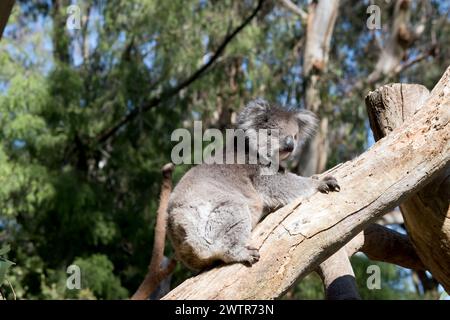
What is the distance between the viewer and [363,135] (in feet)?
40.8

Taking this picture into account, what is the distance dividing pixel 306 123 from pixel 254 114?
517 millimetres

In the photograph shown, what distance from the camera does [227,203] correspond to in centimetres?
417

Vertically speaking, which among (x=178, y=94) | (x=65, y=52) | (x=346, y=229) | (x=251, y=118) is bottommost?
(x=346, y=229)

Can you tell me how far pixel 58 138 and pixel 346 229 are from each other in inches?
282

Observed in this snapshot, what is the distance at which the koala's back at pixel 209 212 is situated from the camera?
401 cm

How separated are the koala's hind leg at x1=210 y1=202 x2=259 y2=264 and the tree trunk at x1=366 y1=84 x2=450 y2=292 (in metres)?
1.07

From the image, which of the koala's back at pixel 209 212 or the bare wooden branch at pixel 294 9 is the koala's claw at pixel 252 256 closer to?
the koala's back at pixel 209 212

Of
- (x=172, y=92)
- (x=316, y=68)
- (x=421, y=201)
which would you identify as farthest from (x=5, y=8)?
(x=316, y=68)

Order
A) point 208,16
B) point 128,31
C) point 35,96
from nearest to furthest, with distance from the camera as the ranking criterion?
point 35,96
point 128,31
point 208,16

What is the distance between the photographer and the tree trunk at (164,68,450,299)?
3.60 m

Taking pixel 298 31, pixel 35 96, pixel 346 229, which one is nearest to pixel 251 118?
pixel 346 229

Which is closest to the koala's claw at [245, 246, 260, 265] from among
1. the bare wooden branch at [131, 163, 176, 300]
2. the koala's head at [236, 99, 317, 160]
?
the koala's head at [236, 99, 317, 160]

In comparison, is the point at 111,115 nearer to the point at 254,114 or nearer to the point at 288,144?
the point at 254,114
